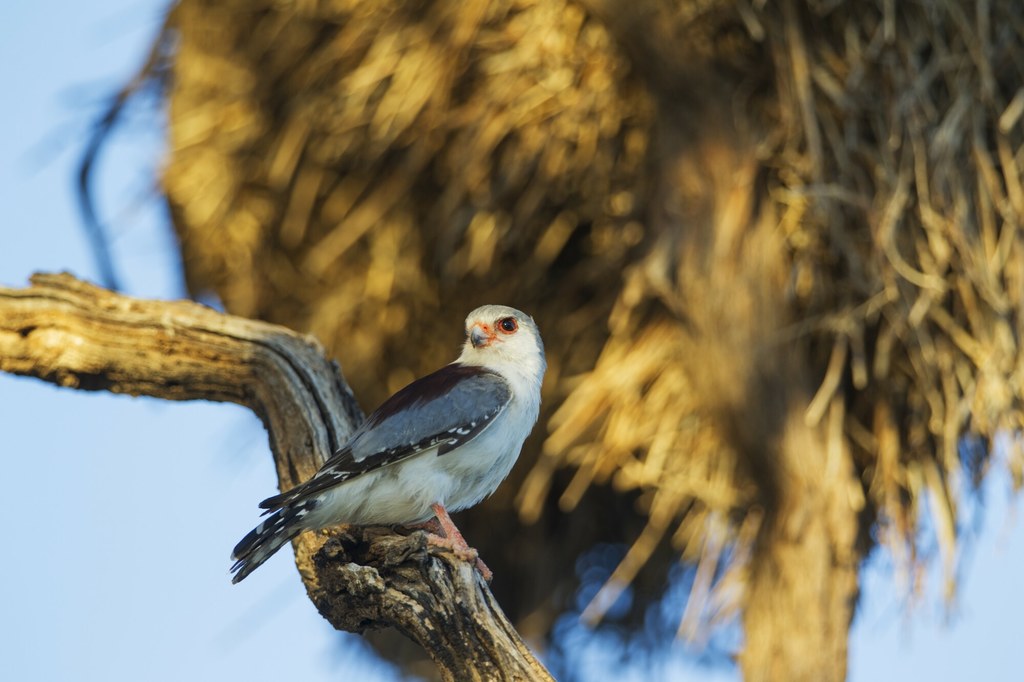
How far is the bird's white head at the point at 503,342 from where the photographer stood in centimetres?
306

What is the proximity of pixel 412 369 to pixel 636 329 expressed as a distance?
0.90 meters

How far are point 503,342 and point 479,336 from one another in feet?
0.20

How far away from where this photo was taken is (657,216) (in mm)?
3916

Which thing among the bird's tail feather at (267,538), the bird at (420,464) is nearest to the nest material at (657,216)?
the bird at (420,464)

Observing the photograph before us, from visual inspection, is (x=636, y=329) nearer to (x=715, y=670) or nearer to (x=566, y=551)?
(x=566, y=551)

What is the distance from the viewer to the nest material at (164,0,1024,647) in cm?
367

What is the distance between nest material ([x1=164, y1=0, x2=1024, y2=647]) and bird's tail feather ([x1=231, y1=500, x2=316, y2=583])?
1.63 metres

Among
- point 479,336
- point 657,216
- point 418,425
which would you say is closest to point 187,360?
point 418,425

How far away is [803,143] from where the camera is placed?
3838 millimetres

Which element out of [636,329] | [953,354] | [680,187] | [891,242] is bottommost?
[953,354]

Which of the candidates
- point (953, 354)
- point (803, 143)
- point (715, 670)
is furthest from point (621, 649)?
point (803, 143)

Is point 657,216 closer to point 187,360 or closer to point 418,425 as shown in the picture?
point 418,425

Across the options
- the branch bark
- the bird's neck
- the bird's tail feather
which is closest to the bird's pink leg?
the branch bark

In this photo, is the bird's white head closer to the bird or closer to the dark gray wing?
the bird
